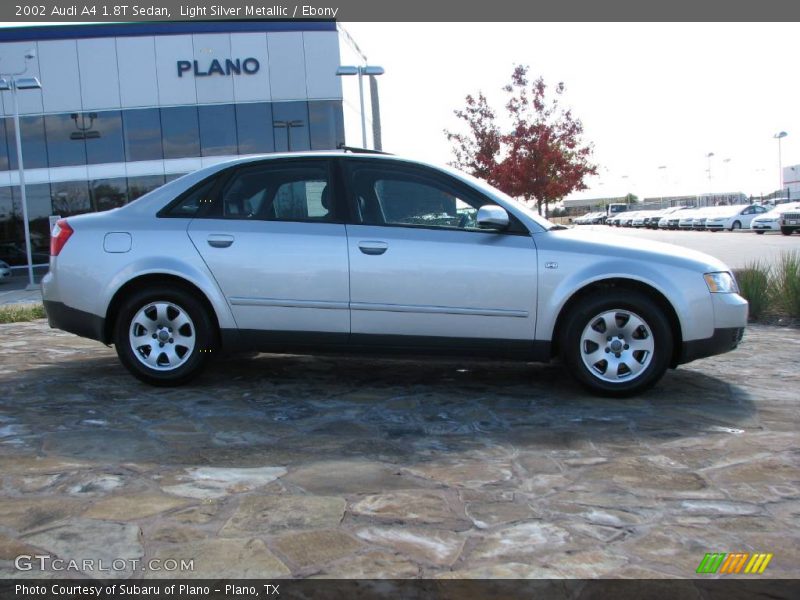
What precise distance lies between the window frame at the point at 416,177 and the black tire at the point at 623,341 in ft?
2.19

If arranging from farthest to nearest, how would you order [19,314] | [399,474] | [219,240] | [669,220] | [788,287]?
[669,220], [19,314], [788,287], [219,240], [399,474]

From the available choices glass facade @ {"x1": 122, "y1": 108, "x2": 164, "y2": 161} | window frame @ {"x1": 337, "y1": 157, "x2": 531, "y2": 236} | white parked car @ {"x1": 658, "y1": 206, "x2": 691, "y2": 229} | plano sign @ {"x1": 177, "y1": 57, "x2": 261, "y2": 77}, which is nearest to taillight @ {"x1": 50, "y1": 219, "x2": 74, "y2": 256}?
window frame @ {"x1": 337, "y1": 157, "x2": 531, "y2": 236}

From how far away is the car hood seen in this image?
495 cm

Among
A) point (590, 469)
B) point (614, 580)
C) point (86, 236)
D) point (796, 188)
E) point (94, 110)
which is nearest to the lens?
point (614, 580)

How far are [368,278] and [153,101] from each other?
25.5 m

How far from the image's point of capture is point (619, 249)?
498 cm

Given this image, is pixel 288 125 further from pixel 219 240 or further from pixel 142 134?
pixel 219 240

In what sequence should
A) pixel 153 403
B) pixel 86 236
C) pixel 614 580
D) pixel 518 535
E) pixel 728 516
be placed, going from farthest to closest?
pixel 86 236, pixel 153 403, pixel 728 516, pixel 518 535, pixel 614 580

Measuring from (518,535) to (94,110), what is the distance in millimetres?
28630

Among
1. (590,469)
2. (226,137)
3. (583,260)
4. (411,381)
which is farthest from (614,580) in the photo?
(226,137)

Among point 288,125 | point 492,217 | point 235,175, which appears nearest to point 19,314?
point 235,175

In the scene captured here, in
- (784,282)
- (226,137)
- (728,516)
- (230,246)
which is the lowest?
(728,516)

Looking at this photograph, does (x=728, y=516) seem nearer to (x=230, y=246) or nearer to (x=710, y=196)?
(x=230, y=246)

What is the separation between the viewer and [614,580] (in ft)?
8.31
